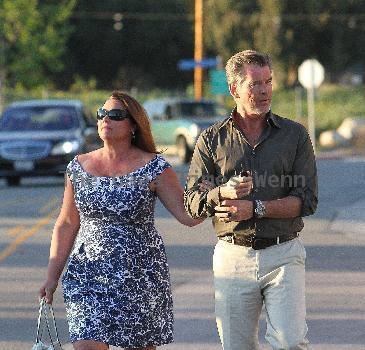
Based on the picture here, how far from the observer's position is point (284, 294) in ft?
20.3

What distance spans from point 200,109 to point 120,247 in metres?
32.8

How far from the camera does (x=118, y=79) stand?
8606 cm

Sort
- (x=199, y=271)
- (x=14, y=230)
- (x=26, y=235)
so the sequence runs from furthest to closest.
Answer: (x=14, y=230) < (x=26, y=235) < (x=199, y=271)

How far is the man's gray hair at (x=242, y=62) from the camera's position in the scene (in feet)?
20.3

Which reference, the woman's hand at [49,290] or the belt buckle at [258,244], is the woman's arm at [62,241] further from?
the belt buckle at [258,244]

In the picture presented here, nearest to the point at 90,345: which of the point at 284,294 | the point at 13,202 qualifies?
the point at 284,294

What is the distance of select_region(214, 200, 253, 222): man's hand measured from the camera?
602 cm

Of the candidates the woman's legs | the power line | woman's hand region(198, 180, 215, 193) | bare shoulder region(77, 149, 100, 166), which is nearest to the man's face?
woman's hand region(198, 180, 215, 193)

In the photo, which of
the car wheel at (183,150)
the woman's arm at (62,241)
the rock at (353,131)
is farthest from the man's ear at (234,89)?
the rock at (353,131)

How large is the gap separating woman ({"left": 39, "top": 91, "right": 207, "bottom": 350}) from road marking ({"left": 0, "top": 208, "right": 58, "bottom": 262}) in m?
8.63

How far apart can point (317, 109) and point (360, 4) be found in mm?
16520

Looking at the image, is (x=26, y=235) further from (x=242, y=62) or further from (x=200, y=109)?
(x=200, y=109)

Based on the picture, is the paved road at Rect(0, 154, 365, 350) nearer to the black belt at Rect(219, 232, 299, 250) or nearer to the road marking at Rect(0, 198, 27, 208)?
the road marking at Rect(0, 198, 27, 208)

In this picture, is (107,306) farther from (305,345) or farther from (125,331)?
(305,345)
